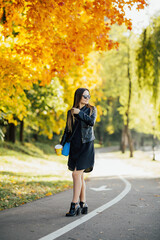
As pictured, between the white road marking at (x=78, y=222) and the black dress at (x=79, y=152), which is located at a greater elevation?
the black dress at (x=79, y=152)

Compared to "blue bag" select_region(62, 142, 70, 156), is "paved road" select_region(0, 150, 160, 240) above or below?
below

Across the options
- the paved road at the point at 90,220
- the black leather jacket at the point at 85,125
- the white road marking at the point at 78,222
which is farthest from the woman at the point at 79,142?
the paved road at the point at 90,220

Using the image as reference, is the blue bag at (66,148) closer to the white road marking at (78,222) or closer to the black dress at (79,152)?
the black dress at (79,152)

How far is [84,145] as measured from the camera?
5047mm

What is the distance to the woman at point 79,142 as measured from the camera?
496 centimetres

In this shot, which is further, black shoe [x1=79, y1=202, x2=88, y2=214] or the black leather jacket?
black shoe [x1=79, y1=202, x2=88, y2=214]

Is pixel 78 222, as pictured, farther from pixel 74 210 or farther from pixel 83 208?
pixel 83 208

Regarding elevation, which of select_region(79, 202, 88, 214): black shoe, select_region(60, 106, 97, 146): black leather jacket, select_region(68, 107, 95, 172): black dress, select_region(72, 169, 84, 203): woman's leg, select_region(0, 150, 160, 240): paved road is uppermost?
select_region(60, 106, 97, 146): black leather jacket

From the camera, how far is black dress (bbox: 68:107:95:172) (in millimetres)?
5012

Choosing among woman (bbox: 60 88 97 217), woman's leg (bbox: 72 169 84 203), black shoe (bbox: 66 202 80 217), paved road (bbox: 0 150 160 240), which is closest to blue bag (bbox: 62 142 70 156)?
woman (bbox: 60 88 97 217)

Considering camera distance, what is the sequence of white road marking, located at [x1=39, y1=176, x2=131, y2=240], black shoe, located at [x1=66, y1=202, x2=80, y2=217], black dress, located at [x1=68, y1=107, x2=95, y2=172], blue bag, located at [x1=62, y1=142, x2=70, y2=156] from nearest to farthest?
1. white road marking, located at [x1=39, y1=176, x2=131, y2=240]
2. black shoe, located at [x1=66, y1=202, x2=80, y2=217]
3. black dress, located at [x1=68, y1=107, x2=95, y2=172]
4. blue bag, located at [x1=62, y1=142, x2=70, y2=156]

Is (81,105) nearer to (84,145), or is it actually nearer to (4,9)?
(84,145)

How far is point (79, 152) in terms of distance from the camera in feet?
16.5

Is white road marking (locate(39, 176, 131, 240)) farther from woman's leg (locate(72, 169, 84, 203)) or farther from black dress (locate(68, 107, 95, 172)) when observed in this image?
black dress (locate(68, 107, 95, 172))
